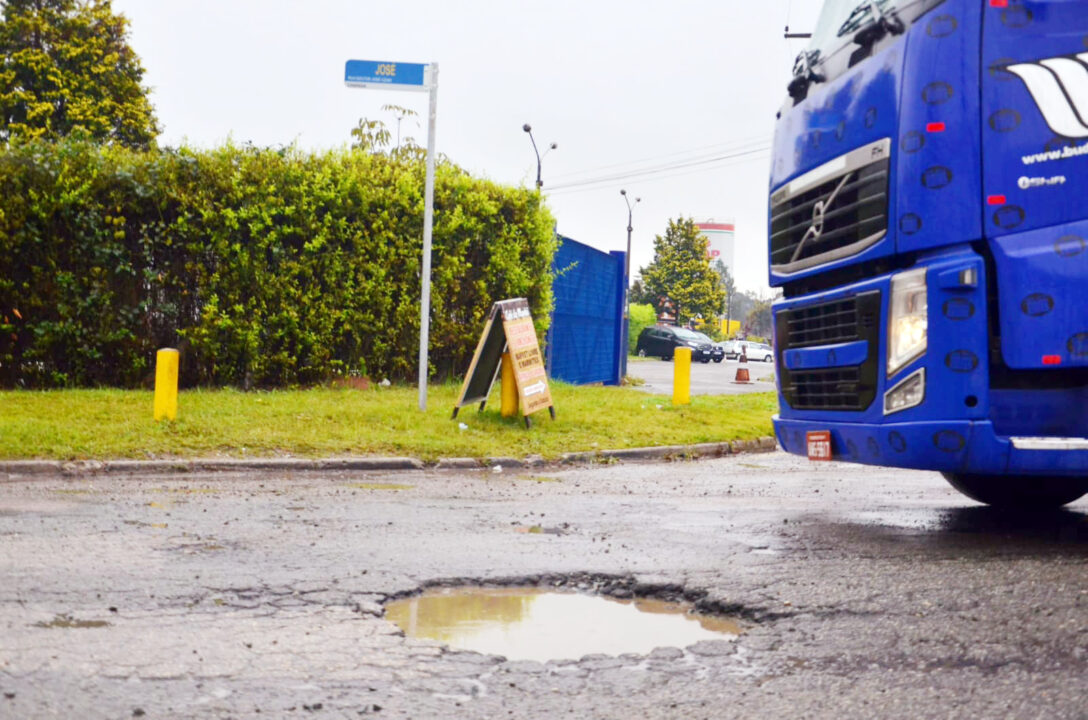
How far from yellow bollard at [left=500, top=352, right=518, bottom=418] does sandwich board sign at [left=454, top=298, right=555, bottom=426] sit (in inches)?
3.5

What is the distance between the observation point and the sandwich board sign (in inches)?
433

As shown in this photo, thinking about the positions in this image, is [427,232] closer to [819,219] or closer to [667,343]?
[819,219]

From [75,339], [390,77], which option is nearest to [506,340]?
[390,77]

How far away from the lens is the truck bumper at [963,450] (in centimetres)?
483

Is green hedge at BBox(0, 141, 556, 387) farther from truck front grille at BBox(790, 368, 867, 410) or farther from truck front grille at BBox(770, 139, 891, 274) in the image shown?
truck front grille at BBox(790, 368, 867, 410)

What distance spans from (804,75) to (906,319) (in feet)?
6.07

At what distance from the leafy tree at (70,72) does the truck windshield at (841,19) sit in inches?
1364

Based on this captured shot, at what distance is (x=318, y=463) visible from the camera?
29.7ft

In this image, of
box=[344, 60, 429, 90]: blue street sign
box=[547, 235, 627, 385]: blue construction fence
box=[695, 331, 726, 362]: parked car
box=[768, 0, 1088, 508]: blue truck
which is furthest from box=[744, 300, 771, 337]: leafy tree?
box=[768, 0, 1088, 508]: blue truck

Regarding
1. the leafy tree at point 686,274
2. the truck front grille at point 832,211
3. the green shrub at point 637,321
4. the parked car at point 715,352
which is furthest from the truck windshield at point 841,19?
the leafy tree at point 686,274

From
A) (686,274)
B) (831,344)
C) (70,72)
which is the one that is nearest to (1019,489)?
(831,344)

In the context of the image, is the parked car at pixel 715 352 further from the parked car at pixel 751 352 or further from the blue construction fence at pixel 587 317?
the blue construction fence at pixel 587 317

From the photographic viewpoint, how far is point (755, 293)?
13850cm

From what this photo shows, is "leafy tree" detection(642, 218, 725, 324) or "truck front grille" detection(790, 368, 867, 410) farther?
"leafy tree" detection(642, 218, 725, 324)
